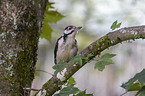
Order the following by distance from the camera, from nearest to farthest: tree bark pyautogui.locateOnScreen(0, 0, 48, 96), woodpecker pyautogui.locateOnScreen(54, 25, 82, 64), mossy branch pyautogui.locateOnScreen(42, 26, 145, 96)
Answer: mossy branch pyautogui.locateOnScreen(42, 26, 145, 96) → tree bark pyautogui.locateOnScreen(0, 0, 48, 96) → woodpecker pyautogui.locateOnScreen(54, 25, 82, 64)

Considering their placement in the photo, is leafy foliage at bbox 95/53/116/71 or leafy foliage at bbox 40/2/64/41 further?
leafy foliage at bbox 40/2/64/41

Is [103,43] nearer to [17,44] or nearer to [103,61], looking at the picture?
[103,61]

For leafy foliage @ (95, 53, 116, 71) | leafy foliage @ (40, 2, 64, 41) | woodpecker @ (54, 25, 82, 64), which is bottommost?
leafy foliage @ (95, 53, 116, 71)

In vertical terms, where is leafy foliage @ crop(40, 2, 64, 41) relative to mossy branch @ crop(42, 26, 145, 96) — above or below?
above

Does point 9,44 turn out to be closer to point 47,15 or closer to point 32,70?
point 32,70

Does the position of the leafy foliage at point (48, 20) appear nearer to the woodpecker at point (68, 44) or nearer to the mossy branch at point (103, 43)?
the woodpecker at point (68, 44)

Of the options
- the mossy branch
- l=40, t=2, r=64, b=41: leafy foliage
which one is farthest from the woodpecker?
the mossy branch

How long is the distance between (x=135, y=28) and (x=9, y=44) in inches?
24.2

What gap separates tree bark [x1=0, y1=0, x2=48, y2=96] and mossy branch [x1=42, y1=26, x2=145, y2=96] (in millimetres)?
170

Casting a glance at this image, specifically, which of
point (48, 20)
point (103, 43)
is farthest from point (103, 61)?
point (48, 20)

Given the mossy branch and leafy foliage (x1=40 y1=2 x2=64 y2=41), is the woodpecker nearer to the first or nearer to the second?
leafy foliage (x1=40 y1=2 x2=64 y2=41)

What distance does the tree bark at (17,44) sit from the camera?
1027mm

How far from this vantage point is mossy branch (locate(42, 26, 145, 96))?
0.87 meters

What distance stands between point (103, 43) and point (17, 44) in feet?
1.46
